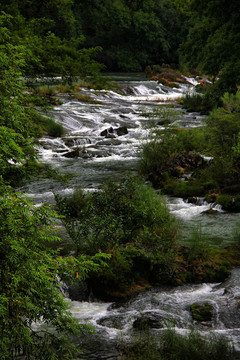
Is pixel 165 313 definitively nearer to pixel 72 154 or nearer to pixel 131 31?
pixel 72 154

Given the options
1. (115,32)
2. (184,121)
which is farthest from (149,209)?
(115,32)

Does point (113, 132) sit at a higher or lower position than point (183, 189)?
lower

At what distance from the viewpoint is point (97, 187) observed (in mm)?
11758

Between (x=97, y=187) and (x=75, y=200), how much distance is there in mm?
2154

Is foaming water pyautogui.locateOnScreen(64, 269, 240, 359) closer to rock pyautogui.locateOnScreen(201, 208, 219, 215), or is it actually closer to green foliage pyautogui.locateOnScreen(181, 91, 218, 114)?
rock pyautogui.locateOnScreen(201, 208, 219, 215)

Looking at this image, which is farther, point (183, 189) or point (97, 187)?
point (97, 187)

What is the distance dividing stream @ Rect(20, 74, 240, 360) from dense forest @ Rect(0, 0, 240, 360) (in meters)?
0.39

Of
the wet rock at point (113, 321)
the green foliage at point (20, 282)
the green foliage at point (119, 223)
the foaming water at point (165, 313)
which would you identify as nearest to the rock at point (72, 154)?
the green foliage at point (119, 223)

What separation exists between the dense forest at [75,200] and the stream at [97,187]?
39cm

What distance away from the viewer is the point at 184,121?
21562mm

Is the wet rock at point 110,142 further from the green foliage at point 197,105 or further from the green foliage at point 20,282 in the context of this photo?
the green foliage at point 20,282

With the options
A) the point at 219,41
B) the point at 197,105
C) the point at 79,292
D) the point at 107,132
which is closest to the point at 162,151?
the point at 219,41

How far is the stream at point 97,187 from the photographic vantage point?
5285 mm

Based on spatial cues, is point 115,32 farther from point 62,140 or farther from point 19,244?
point 19,244
